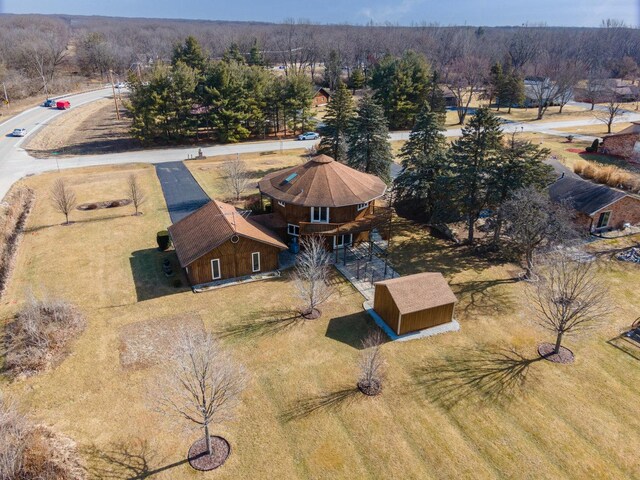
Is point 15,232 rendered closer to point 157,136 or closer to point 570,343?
point 157,136

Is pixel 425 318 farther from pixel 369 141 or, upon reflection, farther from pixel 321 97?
pixel 321 97

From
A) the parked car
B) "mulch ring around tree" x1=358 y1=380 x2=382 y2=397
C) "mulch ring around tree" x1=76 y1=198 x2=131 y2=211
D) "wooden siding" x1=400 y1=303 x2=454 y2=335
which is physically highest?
the parked car

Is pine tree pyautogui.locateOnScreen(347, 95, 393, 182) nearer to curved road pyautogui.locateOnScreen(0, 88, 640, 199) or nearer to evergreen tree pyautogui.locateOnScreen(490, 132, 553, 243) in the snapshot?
evergreen tree pyautogui.locateOnScreen(490, 132, 553, 243)

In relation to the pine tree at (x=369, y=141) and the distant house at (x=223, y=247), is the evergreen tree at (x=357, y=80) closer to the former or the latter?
the pine tree at (x=369, y=141)

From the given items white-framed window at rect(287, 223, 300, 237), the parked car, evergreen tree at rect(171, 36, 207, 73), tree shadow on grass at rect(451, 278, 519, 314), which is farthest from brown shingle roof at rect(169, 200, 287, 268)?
evergreen tree at rect(171, 36, 207, 73)

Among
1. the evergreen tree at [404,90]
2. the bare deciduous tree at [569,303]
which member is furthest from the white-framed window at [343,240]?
the evergreen tree at [404,90]
